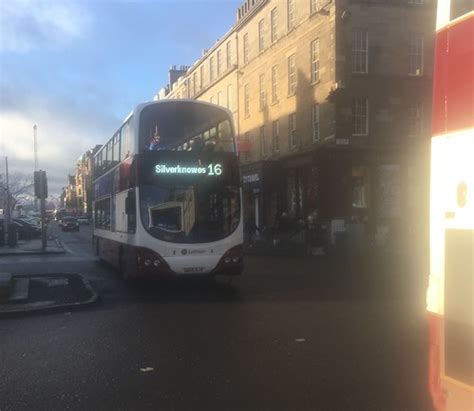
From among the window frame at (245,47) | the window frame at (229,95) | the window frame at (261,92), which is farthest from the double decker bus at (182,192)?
the window frame at (229,95)

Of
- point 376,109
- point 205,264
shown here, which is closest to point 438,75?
point 205,264

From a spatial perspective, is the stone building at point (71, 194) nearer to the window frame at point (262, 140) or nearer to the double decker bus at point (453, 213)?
the window frame at point (262, 140)

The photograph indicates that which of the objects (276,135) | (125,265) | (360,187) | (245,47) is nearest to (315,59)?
(276,135)

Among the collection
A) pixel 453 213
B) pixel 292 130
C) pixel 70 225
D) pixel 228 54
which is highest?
pixel 228 54

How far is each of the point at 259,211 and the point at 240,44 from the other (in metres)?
11.7

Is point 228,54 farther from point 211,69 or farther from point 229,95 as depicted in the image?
point 211,69

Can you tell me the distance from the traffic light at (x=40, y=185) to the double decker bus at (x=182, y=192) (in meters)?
13.0

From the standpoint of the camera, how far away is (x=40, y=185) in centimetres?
2439

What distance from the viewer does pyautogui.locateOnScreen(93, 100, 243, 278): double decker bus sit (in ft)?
38.7

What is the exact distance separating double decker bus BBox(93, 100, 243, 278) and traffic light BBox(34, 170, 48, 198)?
12968 mm

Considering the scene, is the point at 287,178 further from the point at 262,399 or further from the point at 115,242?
the point at 262,399

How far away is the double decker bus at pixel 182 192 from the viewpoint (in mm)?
11781

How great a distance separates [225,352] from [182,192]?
5668 mm

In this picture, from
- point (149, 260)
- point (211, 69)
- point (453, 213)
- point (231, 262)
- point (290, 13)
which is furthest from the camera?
point (211, 69)
